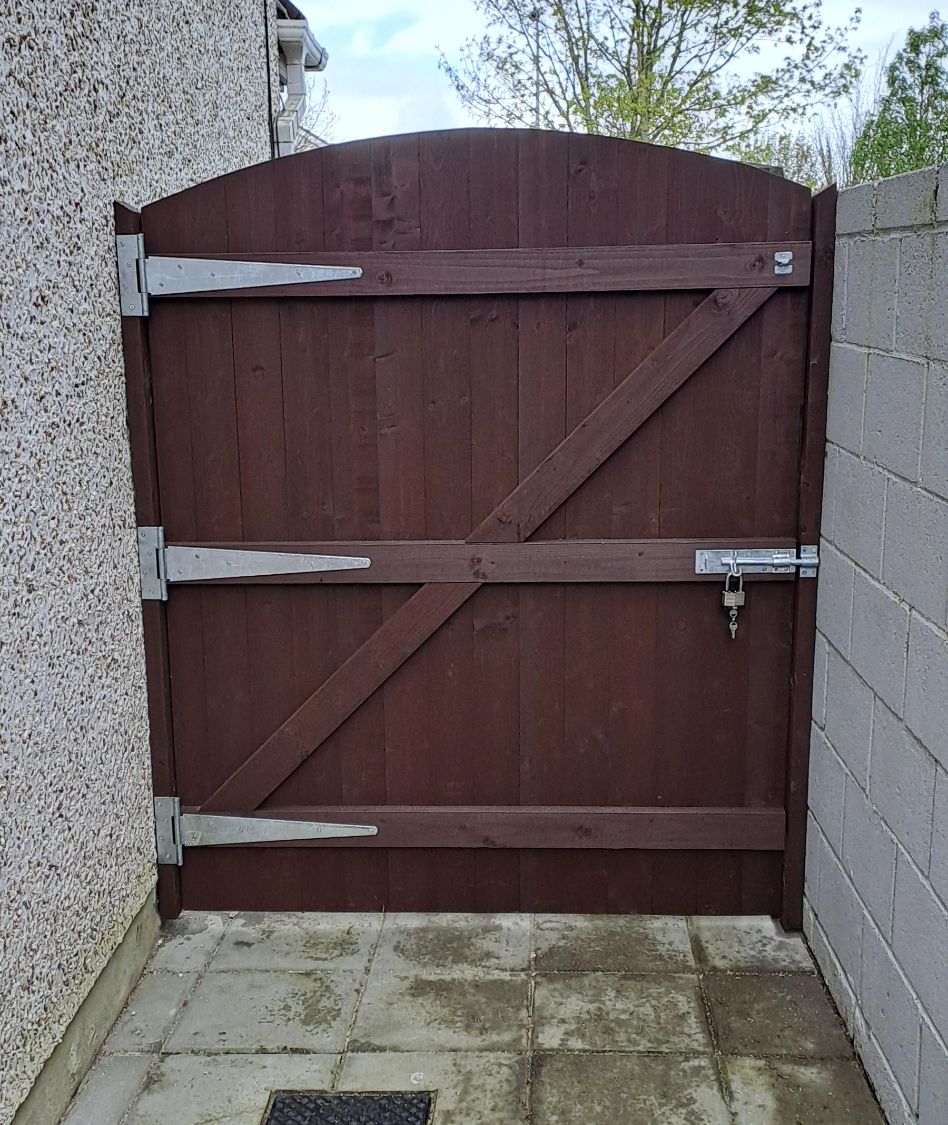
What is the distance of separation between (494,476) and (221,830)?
4.59 ft

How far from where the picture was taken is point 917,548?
251 centimetres

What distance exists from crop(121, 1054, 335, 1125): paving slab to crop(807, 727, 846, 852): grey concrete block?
147cm

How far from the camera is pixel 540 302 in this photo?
3.28 meters

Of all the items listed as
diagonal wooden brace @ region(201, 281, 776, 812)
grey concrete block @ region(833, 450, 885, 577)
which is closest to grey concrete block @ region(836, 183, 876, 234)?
diagonal wooden brace @ region(201, 281, 776, 812)

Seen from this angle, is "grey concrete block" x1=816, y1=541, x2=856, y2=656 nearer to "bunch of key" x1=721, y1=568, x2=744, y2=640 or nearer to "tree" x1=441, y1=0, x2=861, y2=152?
"bunch of key" x1=721, y1=568, x2=744, y2=640

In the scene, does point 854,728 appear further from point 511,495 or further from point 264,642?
point 264,642

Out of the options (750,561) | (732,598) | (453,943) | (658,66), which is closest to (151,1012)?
(453,943)

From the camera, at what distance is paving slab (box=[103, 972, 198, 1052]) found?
3.03m

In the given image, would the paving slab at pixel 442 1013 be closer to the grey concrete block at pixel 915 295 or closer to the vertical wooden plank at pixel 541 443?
the vertical wooden plank at pixel 541 443

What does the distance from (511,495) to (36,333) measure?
4.46 ft

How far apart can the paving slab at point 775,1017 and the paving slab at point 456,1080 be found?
0.56 metres

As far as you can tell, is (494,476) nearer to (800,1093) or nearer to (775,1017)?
(775,1017)

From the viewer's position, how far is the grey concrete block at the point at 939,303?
237cm

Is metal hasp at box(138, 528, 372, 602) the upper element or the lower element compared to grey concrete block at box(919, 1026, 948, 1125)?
upper
